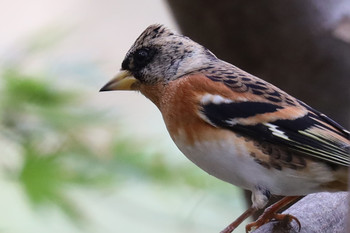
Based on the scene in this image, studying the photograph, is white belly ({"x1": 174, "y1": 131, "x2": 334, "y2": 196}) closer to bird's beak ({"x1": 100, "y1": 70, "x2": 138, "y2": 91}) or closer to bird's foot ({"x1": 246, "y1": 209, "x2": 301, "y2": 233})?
bird's foot ({"x1": 246, "y1": 209, "x2": 301, "y2": 233})

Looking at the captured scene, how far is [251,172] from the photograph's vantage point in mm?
1440

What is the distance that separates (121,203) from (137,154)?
5.6 inches

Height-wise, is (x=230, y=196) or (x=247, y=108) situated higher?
(x=247, y=108)

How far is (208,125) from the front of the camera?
149 cm

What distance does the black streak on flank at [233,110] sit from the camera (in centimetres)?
148

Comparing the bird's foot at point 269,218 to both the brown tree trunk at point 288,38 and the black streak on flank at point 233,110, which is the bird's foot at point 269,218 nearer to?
the black streak on flank at point 233,110

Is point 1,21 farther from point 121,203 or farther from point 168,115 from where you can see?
point 168,115

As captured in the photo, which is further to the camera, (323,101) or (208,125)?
(323,101)

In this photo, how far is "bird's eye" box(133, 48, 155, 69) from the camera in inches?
65.8

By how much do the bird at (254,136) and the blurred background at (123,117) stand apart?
17 cm

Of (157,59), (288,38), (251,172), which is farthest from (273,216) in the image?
(288,38)

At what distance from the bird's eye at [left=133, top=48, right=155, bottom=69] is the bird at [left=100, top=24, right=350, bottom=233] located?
0.25ft

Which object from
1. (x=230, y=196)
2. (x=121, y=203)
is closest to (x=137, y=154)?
(x=121, y=203)

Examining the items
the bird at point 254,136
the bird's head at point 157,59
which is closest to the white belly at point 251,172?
the bird at point 254,136
